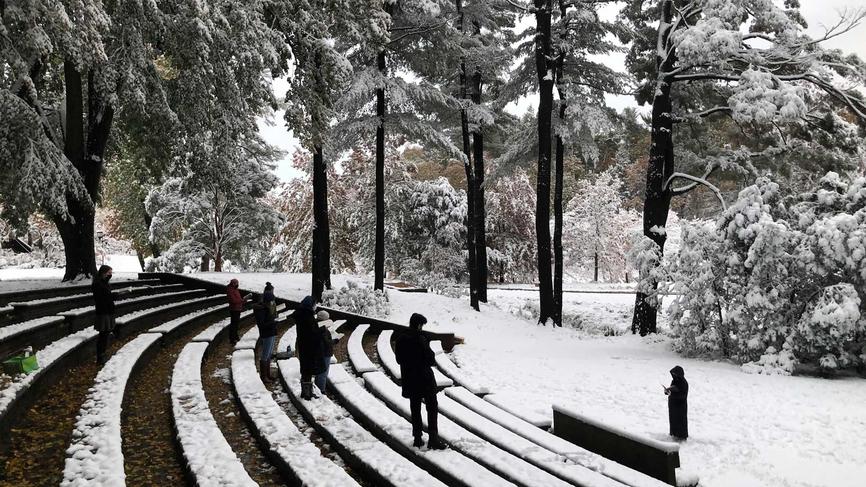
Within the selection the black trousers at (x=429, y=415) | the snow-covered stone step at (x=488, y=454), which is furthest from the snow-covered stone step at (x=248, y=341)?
the black trousers at (x=429, y=415)

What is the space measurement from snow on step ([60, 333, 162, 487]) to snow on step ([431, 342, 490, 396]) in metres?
5.03

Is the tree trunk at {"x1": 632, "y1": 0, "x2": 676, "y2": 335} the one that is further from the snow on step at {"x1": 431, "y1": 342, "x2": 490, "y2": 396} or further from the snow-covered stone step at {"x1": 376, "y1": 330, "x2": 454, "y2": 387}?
the snow on step at {"x1": 431, "y1": 342, "x2": 490, "y2": 396}

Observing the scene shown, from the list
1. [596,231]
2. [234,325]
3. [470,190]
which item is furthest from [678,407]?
[596,231]

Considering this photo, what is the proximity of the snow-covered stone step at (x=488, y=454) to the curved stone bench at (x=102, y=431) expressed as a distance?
328cm

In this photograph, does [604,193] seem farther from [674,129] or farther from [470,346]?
[470,346]

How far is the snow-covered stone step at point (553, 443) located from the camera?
5.23 m

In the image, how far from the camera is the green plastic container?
652 cm

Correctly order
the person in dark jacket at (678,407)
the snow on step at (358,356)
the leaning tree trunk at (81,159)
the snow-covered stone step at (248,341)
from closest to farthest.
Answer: the person in dark jacket at (678,407), the snow on step at (358,356), the snow-covered stone step at (248,341), the leaning tree trunk at (81,159)

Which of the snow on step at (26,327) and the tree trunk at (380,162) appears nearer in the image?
the snow on step at (26,327)

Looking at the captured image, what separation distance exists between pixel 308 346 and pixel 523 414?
3143 mm

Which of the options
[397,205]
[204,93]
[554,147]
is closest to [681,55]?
[554,147]

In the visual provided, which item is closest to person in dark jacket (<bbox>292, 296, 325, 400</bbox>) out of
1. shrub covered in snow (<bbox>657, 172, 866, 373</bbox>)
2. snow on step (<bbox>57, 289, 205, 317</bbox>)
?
snow on step (<bbox>57, 289, 205, 317</bbox>)

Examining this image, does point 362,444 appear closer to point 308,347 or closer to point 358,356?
point 308,347

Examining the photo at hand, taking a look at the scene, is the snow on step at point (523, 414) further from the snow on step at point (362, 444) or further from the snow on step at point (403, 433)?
the snow on step at point (362, 444)
